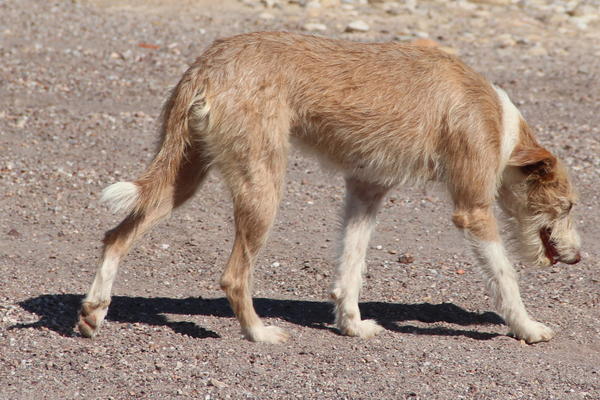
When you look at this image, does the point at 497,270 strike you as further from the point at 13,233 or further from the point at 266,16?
the point at 266,16

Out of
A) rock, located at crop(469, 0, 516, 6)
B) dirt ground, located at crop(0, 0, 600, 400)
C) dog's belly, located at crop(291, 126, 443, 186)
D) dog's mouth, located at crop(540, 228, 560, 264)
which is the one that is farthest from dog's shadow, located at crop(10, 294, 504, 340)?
rock, located at crop(469, 0, 516, 6)

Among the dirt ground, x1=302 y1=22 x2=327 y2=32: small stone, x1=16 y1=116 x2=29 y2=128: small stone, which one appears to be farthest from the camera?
x1=302 y1=22 x2=327 y2=32: small stone

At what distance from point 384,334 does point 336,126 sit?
142 cm

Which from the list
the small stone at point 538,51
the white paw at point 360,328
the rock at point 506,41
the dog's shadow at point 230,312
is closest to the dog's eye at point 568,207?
the dog's shadow at point 230,312

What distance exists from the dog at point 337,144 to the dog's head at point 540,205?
0.04 ft

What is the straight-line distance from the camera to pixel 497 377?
5395mm

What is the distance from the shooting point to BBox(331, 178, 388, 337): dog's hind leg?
6.25 meters

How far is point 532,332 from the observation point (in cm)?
607

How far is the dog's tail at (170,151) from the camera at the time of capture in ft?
18.6

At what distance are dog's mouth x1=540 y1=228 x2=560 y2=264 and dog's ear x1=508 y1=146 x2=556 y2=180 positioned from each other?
41 centimetres

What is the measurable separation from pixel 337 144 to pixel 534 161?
127 centimetres

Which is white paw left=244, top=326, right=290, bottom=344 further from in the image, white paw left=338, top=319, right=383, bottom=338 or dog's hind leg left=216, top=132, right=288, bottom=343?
white paw left=338, top=319, right=383, bottom=338

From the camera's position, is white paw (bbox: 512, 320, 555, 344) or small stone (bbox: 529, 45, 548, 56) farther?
small stone (bbox: 529, 45, 548, 56)

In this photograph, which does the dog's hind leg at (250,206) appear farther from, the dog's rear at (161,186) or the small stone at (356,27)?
the small stone at (356,27)
